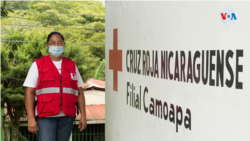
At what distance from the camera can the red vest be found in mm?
2723

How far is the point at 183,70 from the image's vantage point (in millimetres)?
1837

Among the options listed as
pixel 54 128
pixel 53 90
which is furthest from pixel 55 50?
pixel 54 128

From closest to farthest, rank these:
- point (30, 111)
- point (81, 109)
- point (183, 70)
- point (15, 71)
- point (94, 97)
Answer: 1. point (183, 70)
2. point (30, 111)
3. point (81, 109)
4. point (15, 71)
5. point (94, 97)

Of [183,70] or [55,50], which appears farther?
[55,50]

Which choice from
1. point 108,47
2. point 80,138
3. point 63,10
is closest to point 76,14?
point 63,10

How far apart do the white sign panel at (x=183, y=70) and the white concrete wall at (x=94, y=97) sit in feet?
59.4

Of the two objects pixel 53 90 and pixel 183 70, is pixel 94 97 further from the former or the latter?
pixel 183 70

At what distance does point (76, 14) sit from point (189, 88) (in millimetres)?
34592

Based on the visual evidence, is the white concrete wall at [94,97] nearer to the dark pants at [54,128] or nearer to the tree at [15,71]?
the tree at [15,71]

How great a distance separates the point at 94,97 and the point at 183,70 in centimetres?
1956

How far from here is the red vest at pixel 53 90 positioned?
2723mm

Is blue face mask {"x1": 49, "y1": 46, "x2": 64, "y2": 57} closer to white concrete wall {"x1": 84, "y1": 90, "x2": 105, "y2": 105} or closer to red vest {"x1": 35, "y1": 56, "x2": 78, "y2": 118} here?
red vest {"x1": 35, "y1": 56, "x2": 78, "y2": 118}

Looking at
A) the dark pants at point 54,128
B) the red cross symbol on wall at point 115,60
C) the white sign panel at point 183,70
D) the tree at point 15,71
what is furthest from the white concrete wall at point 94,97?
the white sign panel at point 183,70

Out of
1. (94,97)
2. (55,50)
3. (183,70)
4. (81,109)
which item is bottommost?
(94,97)
